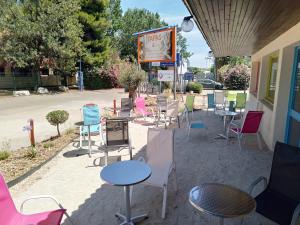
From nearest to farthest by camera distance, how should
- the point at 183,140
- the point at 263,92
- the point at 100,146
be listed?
the point at 100,146 < the point at 183,140 < the point at 263,92

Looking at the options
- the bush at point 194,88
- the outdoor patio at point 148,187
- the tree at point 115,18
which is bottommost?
the outdoor patio at point 148,187

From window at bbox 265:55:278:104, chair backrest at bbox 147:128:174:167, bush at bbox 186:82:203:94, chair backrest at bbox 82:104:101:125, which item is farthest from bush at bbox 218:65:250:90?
chair backrest at bbox 147:128:174:167

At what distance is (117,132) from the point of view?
4.93m

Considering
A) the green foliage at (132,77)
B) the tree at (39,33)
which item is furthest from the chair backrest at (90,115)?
the tree at (39,33)

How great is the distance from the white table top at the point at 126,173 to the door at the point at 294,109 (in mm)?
3257

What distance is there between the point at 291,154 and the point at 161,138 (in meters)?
1.84

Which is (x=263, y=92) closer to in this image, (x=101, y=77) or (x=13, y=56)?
(x=13, y=56)

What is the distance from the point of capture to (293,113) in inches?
188

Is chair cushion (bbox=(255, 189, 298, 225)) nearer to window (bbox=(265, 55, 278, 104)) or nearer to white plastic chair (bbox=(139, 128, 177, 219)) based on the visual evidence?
white plastic chair (bbox=(139, 128, 177, 219))

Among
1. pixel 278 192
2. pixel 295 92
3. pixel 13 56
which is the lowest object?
pixel 278 192

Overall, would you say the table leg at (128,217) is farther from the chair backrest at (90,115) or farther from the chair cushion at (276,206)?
the chair backrest at (90,115)

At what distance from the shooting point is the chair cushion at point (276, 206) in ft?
7.88

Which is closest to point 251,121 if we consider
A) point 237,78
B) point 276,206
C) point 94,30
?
point 276,206

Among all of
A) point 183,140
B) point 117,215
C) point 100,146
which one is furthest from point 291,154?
point 100,146
